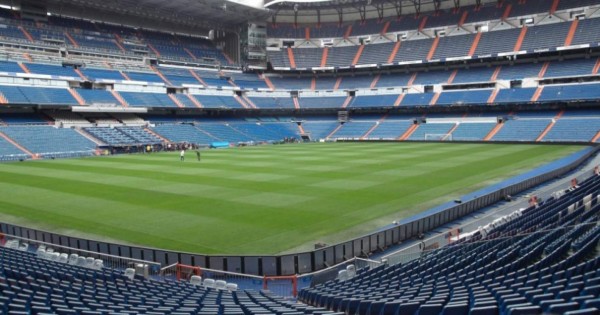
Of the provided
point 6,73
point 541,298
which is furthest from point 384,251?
point 6,73

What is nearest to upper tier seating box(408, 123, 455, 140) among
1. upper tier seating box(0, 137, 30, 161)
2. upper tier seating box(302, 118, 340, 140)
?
upper tier seating box(302, 118, 340, 140)

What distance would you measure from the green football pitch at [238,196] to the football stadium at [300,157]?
0.58 ft

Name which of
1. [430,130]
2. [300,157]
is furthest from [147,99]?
[430,130]

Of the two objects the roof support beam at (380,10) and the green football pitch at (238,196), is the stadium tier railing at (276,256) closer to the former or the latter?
the green football pitch at (238,196)

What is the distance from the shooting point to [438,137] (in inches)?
2488

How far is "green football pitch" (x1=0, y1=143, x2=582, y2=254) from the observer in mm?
17469

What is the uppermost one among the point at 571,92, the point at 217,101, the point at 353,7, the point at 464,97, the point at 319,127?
the point at 353,7

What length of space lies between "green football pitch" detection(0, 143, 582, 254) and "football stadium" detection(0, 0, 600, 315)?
0.58ft

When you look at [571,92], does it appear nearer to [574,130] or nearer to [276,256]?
[574,130]

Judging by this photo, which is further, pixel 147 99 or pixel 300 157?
pixel 147 99

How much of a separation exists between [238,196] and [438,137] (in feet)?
150

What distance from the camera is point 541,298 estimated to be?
5.81 meters

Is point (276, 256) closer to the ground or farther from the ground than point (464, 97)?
closer to the ground

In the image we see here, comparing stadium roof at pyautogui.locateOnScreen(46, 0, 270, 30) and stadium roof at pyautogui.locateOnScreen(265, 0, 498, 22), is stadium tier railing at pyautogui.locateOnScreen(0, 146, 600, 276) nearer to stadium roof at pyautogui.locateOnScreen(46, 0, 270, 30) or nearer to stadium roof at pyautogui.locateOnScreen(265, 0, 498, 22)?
stadium roof at pyautogui.locateOnScreen(46, 0, 270, 30)
